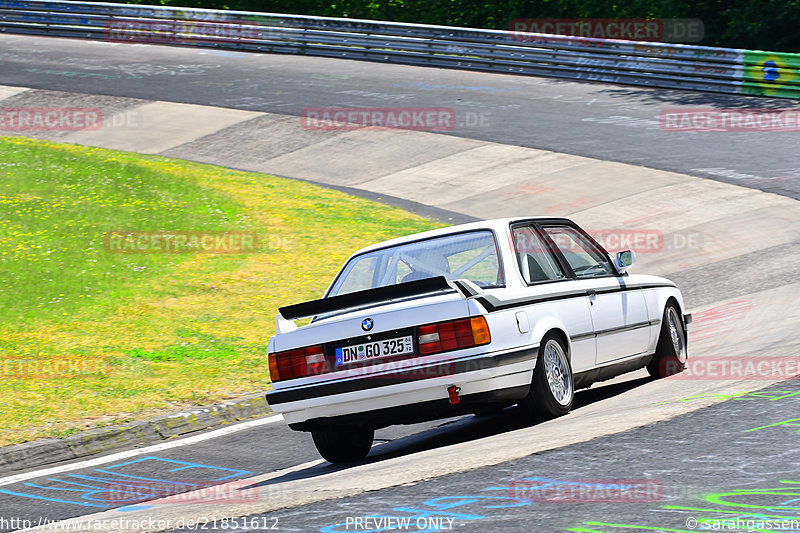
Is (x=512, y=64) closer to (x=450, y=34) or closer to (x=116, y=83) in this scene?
(x=450, y=34)

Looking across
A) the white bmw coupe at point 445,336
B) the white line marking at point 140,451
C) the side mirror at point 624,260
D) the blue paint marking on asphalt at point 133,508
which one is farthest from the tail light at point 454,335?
the white line marking at point 140,451

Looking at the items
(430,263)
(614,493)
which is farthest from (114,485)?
(614,493)

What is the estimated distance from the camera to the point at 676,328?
355 inches

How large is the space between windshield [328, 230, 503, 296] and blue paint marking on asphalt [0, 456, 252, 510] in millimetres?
1630

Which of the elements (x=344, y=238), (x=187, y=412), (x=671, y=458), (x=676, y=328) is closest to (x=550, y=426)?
(x=671, y=458)

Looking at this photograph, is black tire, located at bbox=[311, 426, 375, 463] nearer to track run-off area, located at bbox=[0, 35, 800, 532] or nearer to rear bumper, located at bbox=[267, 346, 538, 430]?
track run-off area, located at bbox=[0, 35, 800, 532]

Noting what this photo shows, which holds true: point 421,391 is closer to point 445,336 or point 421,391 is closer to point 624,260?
point 445,336

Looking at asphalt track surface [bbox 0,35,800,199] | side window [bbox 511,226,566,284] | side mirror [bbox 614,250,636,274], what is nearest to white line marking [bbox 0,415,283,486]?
side window [bbox 511,226,566,284]

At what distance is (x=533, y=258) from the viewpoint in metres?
7.53

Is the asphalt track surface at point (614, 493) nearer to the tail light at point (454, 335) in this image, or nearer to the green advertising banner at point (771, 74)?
the tail light at point (454, 335)

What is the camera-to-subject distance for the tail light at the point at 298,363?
22.6ft

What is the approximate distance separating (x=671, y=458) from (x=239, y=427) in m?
4.26

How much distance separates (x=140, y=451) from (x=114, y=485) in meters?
1.14

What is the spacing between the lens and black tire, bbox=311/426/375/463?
23.9 ft
